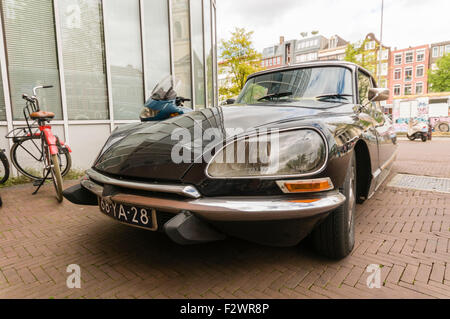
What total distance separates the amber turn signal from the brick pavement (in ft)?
2.07

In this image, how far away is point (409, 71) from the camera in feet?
150

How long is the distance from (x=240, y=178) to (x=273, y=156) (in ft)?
0.76

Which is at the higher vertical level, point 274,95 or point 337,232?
point 274,95

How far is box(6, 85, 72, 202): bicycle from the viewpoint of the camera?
357cm

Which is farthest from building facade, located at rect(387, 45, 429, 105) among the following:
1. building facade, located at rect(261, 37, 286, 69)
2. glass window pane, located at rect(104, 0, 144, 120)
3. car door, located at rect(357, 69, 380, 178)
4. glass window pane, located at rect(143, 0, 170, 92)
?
car door, located at rect(357, 69, 380, 178)

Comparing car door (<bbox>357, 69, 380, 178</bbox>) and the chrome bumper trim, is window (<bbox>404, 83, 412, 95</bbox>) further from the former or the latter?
the chrome bumper trim

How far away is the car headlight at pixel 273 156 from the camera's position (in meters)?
1.64

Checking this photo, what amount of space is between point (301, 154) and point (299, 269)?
842 millimetres

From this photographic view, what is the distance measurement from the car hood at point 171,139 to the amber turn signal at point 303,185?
39cm

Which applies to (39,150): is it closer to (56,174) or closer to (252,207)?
(56,174)

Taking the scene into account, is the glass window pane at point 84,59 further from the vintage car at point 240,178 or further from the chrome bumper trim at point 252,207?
the chrome bumper trim at point 252,207

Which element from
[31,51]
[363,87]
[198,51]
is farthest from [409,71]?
[31,51]

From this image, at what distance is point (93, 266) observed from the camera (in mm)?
2070

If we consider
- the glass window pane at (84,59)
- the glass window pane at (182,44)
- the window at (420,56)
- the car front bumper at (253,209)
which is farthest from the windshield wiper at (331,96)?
the window at (420,56)
